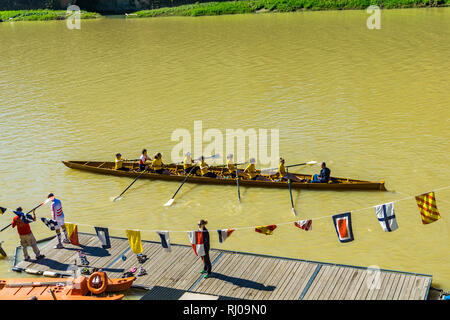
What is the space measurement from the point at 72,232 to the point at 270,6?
205 feet

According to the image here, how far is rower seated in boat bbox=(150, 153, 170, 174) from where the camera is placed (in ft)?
77.5

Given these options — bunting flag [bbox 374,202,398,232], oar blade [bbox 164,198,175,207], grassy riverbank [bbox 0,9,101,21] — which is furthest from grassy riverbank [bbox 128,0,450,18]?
bunting flag [bbox 374,202,398,232]

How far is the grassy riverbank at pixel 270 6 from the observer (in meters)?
66.0

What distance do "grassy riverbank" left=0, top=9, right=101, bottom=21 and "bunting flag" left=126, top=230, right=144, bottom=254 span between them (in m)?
77.4

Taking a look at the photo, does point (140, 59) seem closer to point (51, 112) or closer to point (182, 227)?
point (51, 112)

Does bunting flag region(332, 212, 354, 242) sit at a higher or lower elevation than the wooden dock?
higher

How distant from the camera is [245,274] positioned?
15297 millimetres

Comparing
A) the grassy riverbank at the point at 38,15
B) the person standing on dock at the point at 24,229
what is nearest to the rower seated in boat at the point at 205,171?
the person standing on dock at the point at 24,229

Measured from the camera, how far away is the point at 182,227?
64.7 feet

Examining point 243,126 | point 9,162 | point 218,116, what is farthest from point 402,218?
point 9,162

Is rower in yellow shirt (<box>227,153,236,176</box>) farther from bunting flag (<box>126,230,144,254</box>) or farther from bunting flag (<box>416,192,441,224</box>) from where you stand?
bunting flag (<box>416,192,441,224</box>)

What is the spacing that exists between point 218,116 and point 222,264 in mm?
16720

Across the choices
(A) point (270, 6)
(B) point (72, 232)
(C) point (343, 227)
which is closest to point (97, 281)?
(B) point (72, 232)

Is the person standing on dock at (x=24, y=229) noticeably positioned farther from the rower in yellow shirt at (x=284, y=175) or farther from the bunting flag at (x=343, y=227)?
the rower in yellow shirt at (x=284, y=175)
